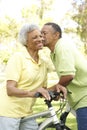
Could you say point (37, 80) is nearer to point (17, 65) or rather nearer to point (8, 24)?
point (17, 65)

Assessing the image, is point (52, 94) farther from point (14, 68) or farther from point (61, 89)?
point (14, 68)

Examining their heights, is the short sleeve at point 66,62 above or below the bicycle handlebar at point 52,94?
above

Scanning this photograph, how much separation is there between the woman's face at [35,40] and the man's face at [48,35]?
0.04 meters

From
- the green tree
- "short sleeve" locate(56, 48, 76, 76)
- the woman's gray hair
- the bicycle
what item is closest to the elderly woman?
the woman's gray hair

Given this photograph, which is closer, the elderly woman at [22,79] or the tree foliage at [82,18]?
the elderly woman at [22,79]

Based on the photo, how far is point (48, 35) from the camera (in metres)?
3.60

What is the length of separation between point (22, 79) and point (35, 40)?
0.37 metres

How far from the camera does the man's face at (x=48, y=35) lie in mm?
3598

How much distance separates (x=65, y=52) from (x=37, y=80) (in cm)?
43

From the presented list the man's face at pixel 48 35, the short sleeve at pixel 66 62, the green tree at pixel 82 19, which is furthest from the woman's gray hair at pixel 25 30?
the green tree at pixel 82 19

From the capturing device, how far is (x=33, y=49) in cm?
371

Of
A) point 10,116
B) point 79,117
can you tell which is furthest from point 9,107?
point 79,117

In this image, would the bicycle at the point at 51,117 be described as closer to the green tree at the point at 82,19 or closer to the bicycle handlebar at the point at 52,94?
the bicycle handlebar at the point at 52,94

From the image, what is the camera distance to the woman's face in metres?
3.62
